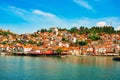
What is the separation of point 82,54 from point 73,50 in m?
6.95

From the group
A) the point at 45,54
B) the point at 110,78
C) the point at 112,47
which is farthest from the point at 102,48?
the point at 110,78

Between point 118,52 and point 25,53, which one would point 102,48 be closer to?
point 118,52

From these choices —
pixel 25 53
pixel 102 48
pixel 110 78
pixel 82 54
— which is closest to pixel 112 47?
pixel 102 48

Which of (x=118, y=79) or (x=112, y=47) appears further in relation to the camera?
(x=112, y=47)

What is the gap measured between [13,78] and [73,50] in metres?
142

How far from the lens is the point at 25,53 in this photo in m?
196

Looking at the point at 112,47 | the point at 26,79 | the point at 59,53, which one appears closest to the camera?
the point at 26,79

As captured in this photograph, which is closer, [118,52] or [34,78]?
[34,78]

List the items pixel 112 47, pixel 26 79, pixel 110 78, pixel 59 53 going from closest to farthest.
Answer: pixel 26 79
pixel 110 78
pixel 59 53
pixel 112 47

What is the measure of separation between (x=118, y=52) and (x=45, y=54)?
4695 cm

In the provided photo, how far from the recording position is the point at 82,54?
193 metres

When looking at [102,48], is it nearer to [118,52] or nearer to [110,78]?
[118,52]

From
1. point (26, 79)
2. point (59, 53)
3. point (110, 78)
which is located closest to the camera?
point (26, 79)

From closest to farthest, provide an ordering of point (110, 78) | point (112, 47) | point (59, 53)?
point (110, 78)
point (59, 53)
point (112, 47)
